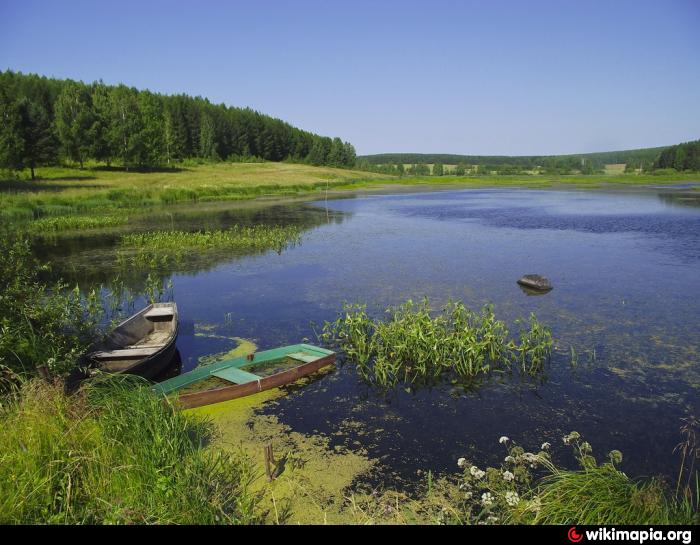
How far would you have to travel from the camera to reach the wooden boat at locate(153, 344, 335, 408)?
385 inches

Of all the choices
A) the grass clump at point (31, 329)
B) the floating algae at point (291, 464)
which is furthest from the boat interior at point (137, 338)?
the floating algae at point (291, 464)

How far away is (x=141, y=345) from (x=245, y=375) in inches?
130

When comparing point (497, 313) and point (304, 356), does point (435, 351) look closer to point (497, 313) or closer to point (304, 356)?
point (304, 356)

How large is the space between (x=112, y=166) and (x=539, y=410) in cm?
7782

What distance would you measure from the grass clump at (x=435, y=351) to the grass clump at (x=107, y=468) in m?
4.65

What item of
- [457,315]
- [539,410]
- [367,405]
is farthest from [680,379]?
[367,405]

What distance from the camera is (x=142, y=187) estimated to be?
185 ft

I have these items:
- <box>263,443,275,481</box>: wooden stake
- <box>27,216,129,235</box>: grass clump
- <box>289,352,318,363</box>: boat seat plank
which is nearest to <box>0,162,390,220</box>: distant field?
<box>27,216,129,235</box>: grass clump

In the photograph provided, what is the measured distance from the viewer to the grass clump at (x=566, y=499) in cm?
540

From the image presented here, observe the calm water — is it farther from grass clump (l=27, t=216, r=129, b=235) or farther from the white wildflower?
grass clump (l=27, t=216, r=129, b=235)

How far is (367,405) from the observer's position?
33.3ft

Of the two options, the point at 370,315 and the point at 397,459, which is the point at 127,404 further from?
the point at 370,315

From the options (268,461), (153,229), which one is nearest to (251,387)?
(268,461)
